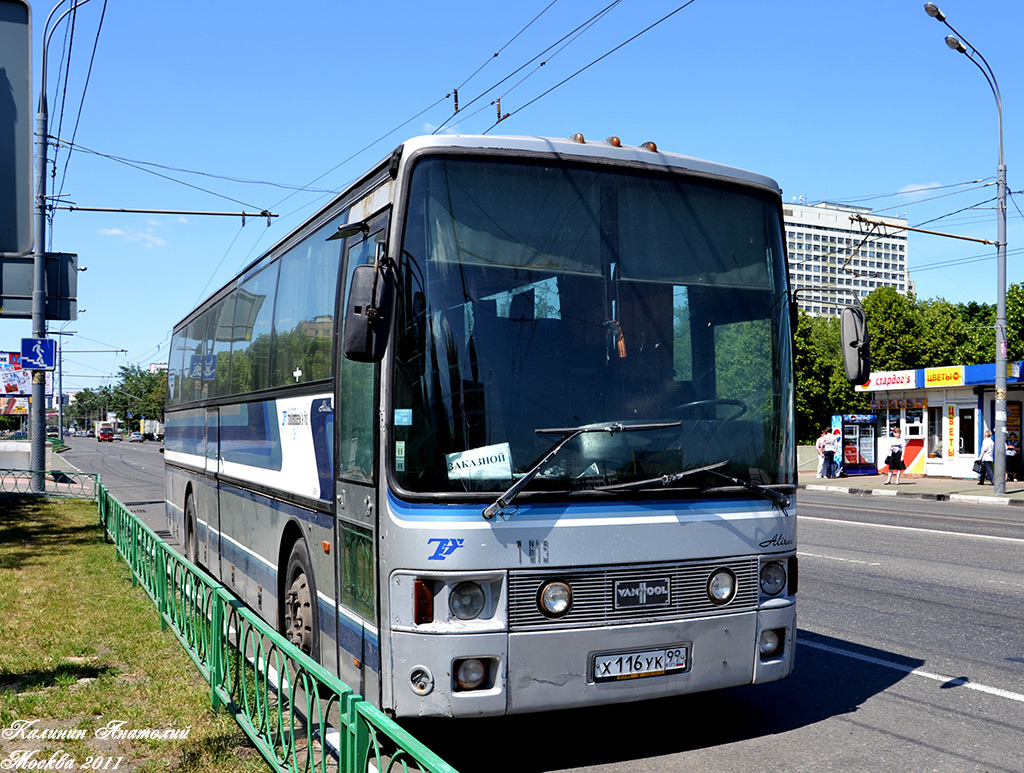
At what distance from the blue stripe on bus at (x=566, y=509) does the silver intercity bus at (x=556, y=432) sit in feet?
0.04

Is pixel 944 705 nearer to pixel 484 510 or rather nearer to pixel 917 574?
pixel 484 510

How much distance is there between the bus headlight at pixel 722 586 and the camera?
5086mm

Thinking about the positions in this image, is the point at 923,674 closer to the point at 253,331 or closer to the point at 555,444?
the point at 555,444

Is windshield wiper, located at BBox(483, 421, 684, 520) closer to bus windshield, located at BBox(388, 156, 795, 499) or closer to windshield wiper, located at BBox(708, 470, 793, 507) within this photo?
bus windshield, located at BBox(388, 156, 795, 499)

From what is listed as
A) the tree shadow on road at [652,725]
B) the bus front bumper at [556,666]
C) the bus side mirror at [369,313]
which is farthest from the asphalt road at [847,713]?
the bus side mirror at [369,313]

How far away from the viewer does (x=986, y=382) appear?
31438 mm

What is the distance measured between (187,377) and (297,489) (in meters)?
6.81

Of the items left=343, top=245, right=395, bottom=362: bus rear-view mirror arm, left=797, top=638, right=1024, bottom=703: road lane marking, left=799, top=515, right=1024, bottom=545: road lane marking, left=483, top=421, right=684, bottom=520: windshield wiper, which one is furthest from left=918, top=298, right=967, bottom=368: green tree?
left=343, top=245, right=395, bottom=362: bus rear-view mirror arm

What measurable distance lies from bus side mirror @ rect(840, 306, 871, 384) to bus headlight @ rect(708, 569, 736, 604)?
149cm

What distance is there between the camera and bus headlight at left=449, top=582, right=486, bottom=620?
15.2ft

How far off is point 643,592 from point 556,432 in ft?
3.06

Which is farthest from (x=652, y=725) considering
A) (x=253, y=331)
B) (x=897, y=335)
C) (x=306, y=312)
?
(x=897, y=335)

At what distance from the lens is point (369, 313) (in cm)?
457

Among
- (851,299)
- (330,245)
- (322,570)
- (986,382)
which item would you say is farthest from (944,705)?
(986,382)
